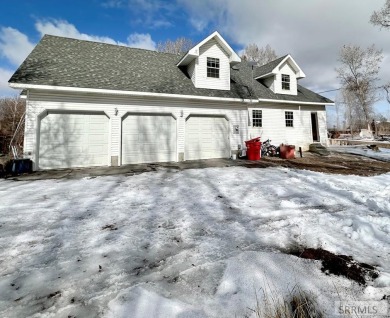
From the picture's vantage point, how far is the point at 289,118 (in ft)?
53.0

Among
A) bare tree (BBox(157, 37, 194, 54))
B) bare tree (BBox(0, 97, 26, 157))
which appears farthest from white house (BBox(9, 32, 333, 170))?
bare tree (BBox(157, 37, 194, 54))

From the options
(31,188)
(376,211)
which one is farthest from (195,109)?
(376,211)

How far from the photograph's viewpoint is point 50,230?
3.68 metres

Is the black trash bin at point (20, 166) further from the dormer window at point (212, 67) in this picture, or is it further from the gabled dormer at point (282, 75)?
the gabled dormer at point (282, 75)

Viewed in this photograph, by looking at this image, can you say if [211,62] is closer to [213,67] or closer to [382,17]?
[213,67]

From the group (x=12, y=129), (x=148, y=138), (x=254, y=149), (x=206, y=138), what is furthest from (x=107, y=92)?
(x=12, y=129)

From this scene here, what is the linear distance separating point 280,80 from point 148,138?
35.9 ft

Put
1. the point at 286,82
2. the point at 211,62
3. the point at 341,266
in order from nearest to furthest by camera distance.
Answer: the point at 341,266 → the point at 211,62 → the point at 286,82

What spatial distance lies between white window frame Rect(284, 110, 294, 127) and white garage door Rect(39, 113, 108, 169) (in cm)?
1217

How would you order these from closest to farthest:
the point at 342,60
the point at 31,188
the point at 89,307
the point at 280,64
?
Answer: the point at 89,307, the point at 31,188, the point at 280,64, the point at 342,60

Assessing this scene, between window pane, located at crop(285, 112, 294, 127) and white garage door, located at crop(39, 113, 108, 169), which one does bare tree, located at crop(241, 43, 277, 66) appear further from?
white garage door, located at crop(39, 113, 108, 169)

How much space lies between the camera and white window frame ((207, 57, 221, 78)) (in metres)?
13.0

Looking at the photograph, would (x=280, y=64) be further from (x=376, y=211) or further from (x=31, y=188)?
(x=31, y=188)

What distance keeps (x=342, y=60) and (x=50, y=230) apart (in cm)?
4161
